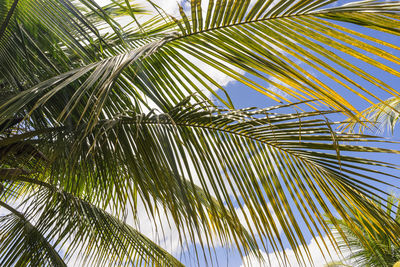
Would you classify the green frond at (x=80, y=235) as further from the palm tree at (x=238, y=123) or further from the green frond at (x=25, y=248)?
the palm tree at (x=238, y=123)

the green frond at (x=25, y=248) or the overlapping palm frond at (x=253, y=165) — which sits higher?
the green frond at (x=25, y=248)

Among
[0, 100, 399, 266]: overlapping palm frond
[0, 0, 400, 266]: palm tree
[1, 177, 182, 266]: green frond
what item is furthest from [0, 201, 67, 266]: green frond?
[0, 100, 399, 266]: overlapping palm frond

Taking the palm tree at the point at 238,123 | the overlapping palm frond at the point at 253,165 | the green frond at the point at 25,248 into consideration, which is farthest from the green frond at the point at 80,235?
the overlapping palm frond at the point at 253,165

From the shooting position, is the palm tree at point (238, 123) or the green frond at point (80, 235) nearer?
the palm tree at point (238, 123)

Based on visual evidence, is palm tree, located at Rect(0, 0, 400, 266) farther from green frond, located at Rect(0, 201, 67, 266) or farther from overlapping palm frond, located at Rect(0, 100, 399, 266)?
green frond, located at Rect(0, 201, 67, 266)

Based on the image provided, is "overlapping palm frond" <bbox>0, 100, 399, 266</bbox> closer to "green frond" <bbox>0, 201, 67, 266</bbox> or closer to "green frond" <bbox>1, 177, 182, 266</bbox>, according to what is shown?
"green frond" <bbox>1, 177, 182, 266</bbox>

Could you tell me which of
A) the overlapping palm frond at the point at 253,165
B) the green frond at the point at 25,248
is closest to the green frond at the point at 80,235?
the green frond at the point at 25,248

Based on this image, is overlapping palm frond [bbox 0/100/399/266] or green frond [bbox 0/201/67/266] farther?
green frond [bbox 0/201/67/266]

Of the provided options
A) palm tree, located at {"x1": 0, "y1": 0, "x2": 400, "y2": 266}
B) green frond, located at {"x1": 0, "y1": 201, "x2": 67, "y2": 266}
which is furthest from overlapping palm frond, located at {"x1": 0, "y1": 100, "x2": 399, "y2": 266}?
green frond, located at {"x1": 0, "y1": 201, "x2": 67, "y2": 266}

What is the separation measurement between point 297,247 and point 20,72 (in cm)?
152

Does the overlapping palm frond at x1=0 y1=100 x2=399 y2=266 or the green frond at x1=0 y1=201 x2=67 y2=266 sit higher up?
the green frond at x1=0 y1=201 x2=67 y2=266

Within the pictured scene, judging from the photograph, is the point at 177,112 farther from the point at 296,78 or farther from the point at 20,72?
the point at 20,72

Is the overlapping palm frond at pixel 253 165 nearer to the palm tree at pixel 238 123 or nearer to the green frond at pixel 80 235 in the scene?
the palm tree at pixel 238 123

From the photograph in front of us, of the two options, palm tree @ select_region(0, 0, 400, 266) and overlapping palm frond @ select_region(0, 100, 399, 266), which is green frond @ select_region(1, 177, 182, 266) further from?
overlapping palm frond @ select_region(0, 100, 399, 266)
